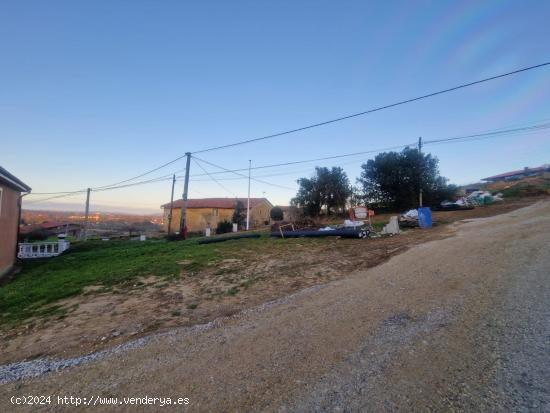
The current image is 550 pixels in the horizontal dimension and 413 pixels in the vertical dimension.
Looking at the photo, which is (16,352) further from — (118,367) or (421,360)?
(421,360)

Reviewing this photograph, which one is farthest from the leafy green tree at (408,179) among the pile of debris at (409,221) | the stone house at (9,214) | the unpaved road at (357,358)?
the stone house at (9,214)

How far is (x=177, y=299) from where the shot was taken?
20.7ft

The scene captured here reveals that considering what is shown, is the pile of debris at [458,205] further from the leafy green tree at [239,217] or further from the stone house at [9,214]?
the stone house at [9,214]

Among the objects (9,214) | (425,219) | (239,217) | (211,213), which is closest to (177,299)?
(9,214)

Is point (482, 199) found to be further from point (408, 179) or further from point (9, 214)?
point (9, 214)

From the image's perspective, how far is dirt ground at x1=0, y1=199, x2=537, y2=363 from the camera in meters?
4.56

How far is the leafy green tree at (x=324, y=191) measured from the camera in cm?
3045

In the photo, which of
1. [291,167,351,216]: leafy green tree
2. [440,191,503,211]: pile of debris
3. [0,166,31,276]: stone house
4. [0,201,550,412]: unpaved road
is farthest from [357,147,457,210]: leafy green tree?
[0,166,31,276]: stone house

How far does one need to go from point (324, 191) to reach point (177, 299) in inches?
1015

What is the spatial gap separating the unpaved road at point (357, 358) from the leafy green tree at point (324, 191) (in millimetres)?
24847

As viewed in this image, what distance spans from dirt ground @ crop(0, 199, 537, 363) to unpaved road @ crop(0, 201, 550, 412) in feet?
2.43

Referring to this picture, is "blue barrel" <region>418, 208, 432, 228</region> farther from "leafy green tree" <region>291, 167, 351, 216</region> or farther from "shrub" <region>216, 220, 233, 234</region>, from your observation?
"shrub" <region>216, 220, 233, 234</region>

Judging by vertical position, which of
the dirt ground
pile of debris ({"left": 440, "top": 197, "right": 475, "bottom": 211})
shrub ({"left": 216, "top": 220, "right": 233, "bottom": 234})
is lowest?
the dirt ground

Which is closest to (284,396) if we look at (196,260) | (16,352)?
(16,352)
